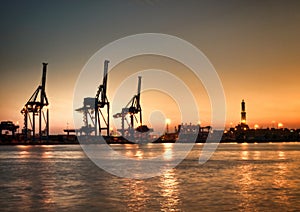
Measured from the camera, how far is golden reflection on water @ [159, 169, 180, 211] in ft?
64.3

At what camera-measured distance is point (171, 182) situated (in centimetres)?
3022

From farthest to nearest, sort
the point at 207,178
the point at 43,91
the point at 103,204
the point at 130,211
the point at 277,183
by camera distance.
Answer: the point at 43,91
the point at 207,178
the point at 277,183
the point at 103,204
the point at 130,211

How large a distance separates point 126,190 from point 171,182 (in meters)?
5.58

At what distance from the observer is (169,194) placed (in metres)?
23.6

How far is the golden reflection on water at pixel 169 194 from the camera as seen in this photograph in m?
19.6

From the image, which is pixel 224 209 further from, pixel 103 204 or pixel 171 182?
pixel 171 182

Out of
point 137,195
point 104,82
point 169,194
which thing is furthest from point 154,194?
point 104,82

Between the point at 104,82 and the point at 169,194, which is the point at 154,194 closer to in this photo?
the point at 169,194

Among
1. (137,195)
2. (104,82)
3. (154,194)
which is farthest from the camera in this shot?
(104,82)

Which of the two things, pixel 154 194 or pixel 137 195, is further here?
pixel 154 194

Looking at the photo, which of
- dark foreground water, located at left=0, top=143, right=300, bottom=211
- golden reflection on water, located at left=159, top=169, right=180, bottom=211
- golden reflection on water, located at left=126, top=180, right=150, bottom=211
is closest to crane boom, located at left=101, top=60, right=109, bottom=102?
dark foreground water, located at left=0, top=143, right=300, bottom=211

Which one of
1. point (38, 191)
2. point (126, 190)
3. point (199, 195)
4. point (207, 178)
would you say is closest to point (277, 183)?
point (207, 178)

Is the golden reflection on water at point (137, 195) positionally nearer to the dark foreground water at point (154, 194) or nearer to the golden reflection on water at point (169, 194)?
the dark foreground water at point (154, 194)

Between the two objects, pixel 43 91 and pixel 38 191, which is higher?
pixel 43 91
